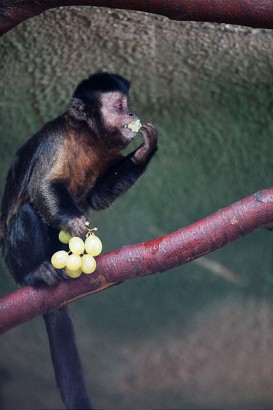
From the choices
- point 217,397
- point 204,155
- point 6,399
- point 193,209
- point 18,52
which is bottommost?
point 217,397

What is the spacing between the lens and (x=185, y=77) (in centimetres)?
350

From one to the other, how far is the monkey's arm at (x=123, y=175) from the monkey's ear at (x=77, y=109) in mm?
227

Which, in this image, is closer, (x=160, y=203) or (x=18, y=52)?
(x=160, y=203)

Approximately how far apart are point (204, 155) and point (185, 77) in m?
0.38

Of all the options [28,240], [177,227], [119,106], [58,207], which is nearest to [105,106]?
[119,106]

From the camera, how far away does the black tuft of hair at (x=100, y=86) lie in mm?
2678

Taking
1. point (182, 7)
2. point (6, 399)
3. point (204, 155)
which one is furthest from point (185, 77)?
point (6, 399)

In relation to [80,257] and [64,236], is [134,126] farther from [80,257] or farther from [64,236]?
[80,257]

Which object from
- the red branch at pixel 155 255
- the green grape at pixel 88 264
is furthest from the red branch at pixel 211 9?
the green grape at pixel 88 264

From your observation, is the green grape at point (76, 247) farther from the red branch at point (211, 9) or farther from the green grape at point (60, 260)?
the red branch at point (211, 9)

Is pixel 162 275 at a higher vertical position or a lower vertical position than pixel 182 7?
lower

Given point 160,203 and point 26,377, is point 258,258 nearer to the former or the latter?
point 160,203

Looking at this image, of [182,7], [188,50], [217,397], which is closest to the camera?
[182,7]

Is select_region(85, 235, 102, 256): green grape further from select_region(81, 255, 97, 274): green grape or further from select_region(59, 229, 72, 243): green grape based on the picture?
select_region(59, 229, 72, 243): green grape
